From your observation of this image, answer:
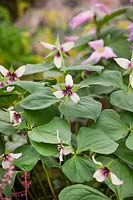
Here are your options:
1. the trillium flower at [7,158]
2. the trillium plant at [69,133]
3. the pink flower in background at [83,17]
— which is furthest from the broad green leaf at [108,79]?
the pink flower in background at [83,17]

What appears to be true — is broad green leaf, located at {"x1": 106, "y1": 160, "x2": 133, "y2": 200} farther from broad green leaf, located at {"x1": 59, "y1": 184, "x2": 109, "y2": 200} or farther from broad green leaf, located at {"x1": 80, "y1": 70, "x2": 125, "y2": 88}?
broad green leaf, located at {"x1": 80, "y1": 70, "x2": 125, "y2": 88}

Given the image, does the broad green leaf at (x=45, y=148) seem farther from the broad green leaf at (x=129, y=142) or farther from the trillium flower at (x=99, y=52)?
the trillium flower at (x=99, y=52)

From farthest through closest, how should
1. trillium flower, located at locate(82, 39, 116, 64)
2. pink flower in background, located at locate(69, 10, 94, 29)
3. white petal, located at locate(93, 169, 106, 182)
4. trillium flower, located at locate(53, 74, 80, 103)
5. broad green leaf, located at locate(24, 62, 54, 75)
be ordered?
pink flower in background, located at locate(69, 10, 94, 29) → trillium flower, located at locate(82, 39, 116, 64) → broad green leaf, located at locate(24, 62, 54, 75) → trillium flower, located at locate(53, 74, 80, 103) → white petal, located at locate(93, 169, 106, 182)

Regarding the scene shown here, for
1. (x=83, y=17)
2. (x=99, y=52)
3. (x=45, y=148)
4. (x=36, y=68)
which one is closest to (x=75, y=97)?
(x=45, y=148)

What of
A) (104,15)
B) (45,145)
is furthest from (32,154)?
(104,15)

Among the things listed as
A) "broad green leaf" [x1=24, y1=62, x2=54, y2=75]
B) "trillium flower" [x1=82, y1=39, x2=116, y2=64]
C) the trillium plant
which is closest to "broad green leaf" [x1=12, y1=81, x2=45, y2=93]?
the trillium plant

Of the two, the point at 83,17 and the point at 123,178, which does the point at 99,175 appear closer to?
the point at 123,178
